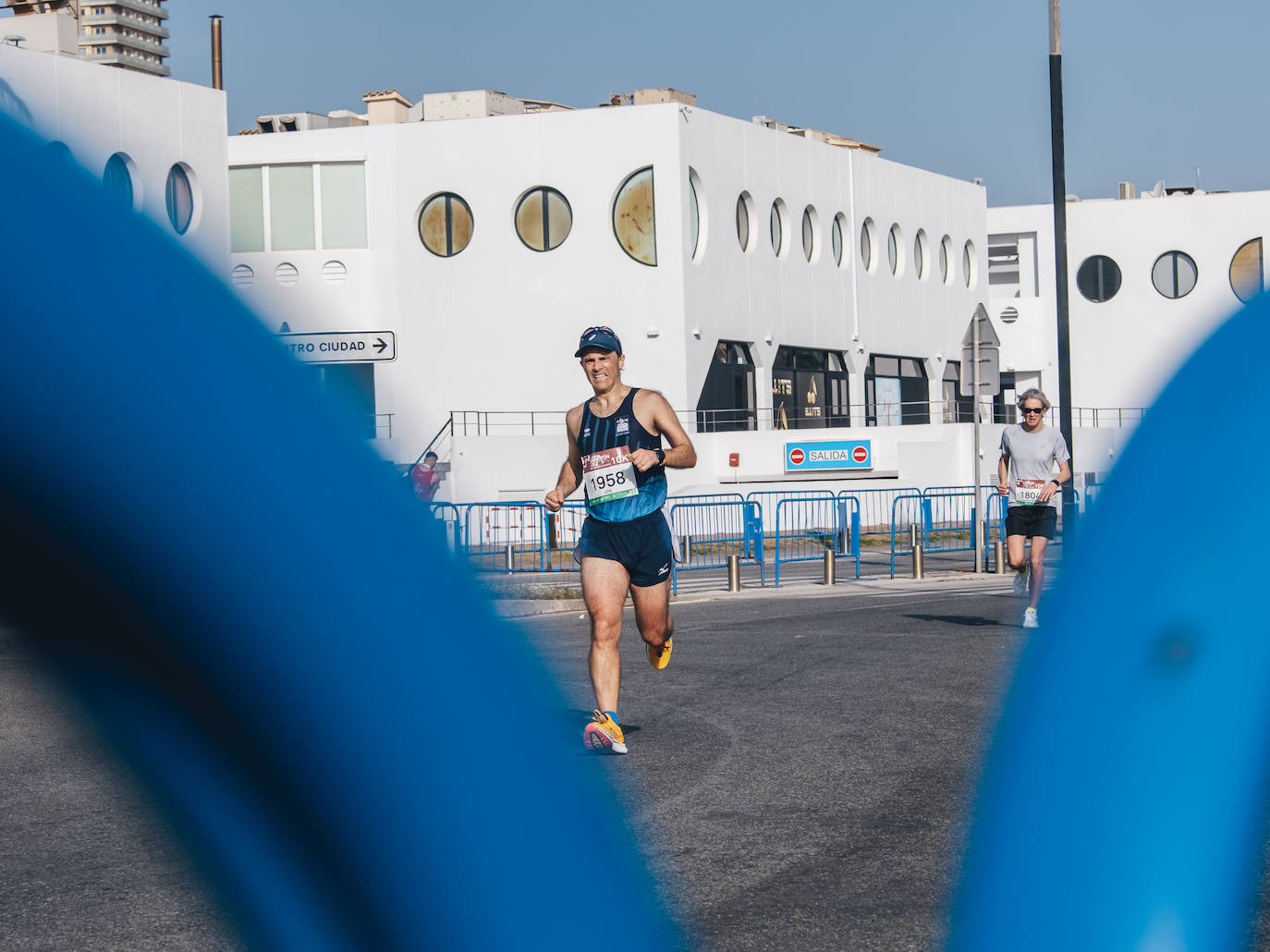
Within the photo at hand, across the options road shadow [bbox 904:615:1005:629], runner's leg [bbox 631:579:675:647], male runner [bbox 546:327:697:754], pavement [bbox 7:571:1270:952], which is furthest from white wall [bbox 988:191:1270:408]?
male runner [bbox 546:327:697:754]

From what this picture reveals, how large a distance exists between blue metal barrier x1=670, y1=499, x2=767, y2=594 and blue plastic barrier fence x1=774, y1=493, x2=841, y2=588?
471 millimetres

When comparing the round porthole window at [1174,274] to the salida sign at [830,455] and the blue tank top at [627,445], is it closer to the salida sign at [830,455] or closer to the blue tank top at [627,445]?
the salida sign at [830,455]

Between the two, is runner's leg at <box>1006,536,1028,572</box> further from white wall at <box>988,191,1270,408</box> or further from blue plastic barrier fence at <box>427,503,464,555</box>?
white wall at <box>988,191,1270,408</box>

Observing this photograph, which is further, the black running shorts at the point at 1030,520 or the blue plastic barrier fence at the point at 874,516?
the blue plastic barrier fence at the point at 874,516

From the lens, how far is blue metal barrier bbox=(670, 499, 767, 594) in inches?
824

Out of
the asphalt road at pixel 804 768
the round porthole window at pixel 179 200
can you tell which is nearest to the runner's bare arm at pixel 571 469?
the asphalt road at pixel 804 768

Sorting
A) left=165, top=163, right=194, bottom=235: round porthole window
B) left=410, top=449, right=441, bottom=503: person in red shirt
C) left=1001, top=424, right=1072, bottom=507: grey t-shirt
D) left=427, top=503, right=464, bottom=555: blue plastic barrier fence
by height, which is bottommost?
left=1001, top=424, right=1072, bottom=507: grey t-shirt

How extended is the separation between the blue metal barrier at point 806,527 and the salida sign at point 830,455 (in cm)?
1296

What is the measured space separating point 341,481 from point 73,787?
245 inches

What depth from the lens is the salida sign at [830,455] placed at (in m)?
34.7

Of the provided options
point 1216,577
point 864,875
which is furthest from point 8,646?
point 864,875

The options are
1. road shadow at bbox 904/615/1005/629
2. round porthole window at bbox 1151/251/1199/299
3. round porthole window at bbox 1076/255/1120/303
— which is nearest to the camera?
road shadow at bbox 904/615/1005/629

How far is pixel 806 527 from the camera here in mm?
21625

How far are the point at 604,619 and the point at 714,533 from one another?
1506 centimetres
